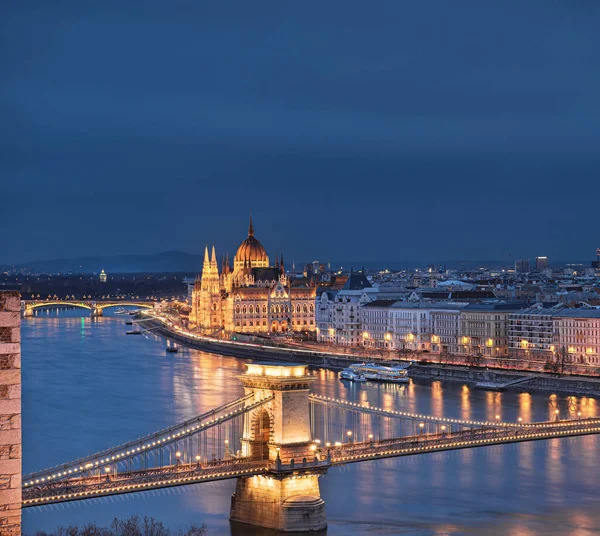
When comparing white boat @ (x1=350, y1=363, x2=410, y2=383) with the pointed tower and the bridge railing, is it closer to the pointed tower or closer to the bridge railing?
the bridge railing

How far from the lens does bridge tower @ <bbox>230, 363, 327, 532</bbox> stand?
16.2m

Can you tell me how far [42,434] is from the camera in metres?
24.6

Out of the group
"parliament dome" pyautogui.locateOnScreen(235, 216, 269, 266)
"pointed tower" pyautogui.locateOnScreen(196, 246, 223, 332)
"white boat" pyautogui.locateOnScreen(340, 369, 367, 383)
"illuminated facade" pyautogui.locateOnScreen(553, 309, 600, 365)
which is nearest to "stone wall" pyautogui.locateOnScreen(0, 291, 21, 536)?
"white boat" pyautogui.locateOnScreen(340, 369, 367, 383)

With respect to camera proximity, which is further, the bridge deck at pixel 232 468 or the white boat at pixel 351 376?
the white boat at pixel 351 376

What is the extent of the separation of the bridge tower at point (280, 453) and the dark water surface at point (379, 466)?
42 cm

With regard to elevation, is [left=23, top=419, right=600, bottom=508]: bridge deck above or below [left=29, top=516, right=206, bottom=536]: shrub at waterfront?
above

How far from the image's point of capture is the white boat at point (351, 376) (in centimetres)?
4081

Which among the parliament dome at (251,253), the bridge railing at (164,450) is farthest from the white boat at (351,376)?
the parliament dome at (251,253)

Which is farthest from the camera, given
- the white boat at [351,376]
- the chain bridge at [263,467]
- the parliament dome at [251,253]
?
the parliament dome at [251,253]

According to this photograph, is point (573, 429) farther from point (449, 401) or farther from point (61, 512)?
point (449, 401)

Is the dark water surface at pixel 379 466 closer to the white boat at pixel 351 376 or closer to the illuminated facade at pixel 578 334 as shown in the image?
the white boat at pixel 351 376

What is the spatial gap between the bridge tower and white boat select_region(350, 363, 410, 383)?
78.8 ft

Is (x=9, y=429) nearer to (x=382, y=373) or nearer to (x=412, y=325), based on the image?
(x=382, y=373)

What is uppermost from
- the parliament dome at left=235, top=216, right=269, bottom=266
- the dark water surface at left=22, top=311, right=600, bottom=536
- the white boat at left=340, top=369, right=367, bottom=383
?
the parliament dome at left=235, top=216, right=269, bottom=266
